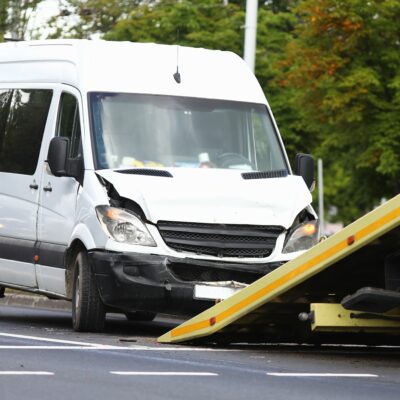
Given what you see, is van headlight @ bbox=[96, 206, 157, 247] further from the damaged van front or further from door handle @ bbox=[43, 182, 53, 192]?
door handle @ bbox=[43, 182, 53, 192]

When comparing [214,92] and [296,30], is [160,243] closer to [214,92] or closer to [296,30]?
[214,92]

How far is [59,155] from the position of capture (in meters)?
14.3

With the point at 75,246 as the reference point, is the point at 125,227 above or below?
above

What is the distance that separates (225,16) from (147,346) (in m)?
31.0

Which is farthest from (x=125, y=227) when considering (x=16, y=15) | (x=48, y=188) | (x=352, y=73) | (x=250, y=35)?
(x=352, y=73)

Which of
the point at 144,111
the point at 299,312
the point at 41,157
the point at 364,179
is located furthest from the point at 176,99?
the point at 364,179

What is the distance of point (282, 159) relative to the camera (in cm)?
1496

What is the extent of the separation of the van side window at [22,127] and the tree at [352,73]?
21145mm

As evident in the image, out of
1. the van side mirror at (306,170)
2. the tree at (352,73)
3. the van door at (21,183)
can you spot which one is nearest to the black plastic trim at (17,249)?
the van door at (21,183)

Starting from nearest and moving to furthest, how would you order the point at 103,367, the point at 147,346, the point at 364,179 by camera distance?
the point at 103,367 → the point at 147,346 → the point at 364,179

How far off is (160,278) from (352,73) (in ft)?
79.2

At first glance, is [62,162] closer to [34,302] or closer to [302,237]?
[302,237]

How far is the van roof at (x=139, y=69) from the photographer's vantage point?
14891mm

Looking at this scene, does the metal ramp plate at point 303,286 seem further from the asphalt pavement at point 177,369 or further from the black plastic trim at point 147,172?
the black plastic trim at point 147,172
